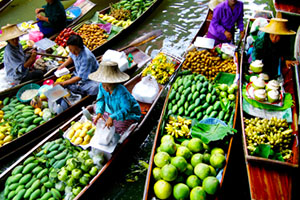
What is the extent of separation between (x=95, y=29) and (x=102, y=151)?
4323 millimetres

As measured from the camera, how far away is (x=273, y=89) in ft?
12.2

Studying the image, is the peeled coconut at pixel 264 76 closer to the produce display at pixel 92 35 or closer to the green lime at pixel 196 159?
the green lime at pixel 196 159

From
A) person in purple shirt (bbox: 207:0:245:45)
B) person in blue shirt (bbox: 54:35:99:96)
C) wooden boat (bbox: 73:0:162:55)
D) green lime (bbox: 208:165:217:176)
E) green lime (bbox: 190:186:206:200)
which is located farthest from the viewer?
wooden boat (bbox: 73:0:162:55)

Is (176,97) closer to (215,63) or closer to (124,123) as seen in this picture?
(124,123)

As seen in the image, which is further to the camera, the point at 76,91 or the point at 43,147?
the point at 76,91

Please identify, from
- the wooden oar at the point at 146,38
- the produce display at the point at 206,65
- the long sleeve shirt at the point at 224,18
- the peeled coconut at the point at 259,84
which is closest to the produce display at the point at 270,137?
the peeled coconut at the point at 259,84

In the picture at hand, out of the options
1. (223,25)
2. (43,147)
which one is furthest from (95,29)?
(43,147)

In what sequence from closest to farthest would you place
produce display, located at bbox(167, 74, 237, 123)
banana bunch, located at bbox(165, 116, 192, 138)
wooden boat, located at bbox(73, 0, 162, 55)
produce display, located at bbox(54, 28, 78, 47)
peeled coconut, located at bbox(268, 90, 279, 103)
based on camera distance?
banana bunch, located at bbox(165, 116, 192, 138), peeled coconut, located at bbox(268, 90, 279, 103), produce display, located at bbox(167, 74, 237, 123), wooden boat, located at bbox(73, 0, 162, 55), produce display, located at bbox(54, 28, 78, 47)

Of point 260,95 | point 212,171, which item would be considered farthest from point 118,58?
point 212,171

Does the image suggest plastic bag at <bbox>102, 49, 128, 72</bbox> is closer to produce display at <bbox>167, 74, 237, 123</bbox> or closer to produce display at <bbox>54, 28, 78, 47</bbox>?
produce display at <bbox>167, 74, 237, 123</bbox>

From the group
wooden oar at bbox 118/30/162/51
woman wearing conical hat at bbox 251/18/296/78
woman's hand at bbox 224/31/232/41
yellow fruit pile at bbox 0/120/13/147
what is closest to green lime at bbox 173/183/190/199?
woman wearing conical hat at bbox 251/18/296/78

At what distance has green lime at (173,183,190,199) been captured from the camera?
2.62m

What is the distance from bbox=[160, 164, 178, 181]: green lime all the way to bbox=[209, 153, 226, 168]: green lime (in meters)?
0.57

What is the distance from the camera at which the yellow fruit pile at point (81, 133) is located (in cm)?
354
